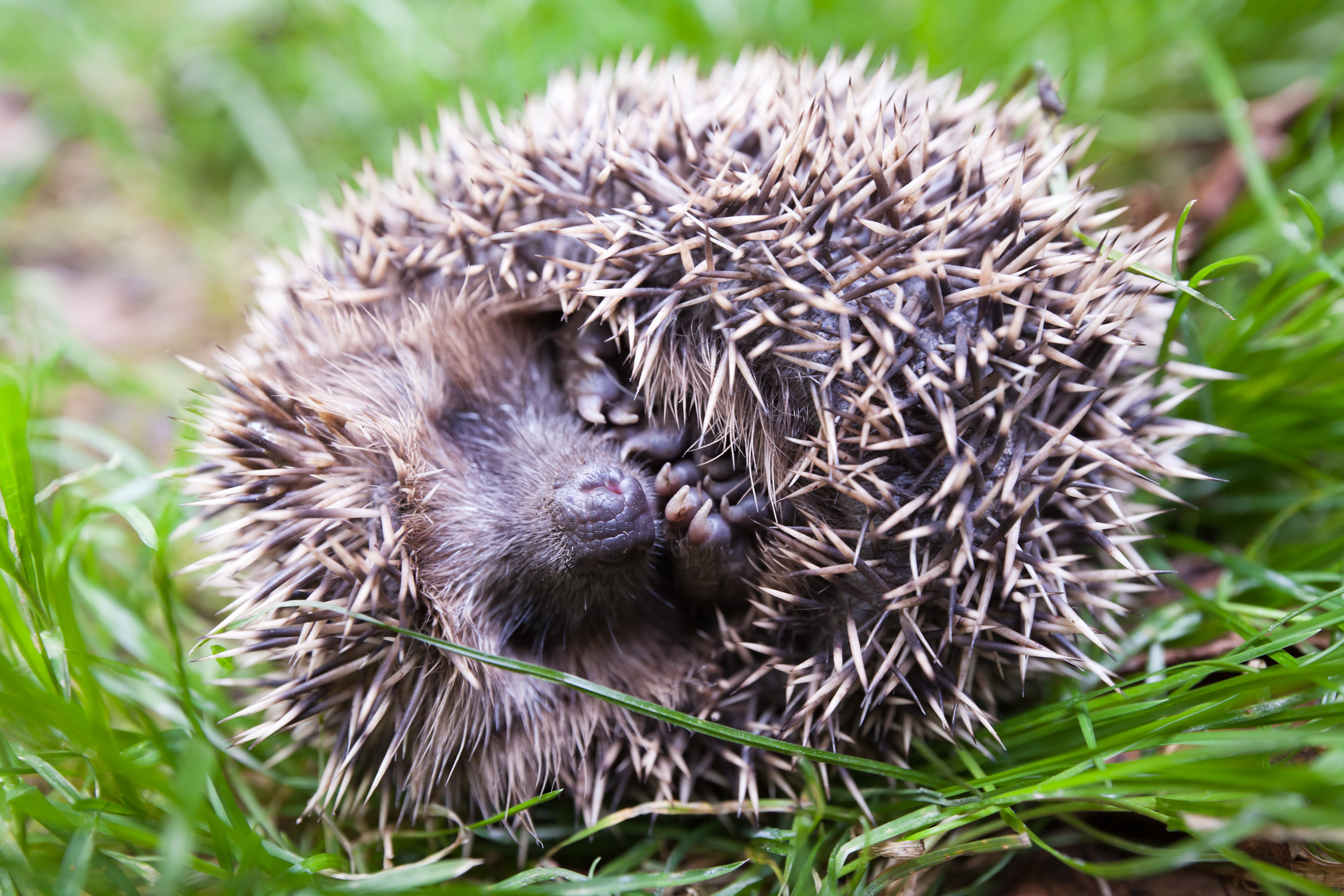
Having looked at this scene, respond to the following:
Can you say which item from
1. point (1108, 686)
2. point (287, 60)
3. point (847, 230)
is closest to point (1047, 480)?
point (1108, 686)

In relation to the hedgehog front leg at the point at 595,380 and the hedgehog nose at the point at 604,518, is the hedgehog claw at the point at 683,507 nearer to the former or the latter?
the hedgehog nose at the point at 604,518

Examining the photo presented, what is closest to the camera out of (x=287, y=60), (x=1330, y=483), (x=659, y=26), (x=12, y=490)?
(x=12, y=490)

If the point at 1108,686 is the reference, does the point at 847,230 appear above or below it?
above

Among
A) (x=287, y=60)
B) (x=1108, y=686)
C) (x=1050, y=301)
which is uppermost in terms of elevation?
(x=287, y=60)

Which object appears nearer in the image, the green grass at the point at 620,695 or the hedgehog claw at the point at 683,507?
the green grass at the point at 620,695

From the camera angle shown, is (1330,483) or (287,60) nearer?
(1330,483)

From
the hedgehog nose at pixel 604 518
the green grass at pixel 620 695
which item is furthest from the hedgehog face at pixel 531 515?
the green grass at pixel 620 695

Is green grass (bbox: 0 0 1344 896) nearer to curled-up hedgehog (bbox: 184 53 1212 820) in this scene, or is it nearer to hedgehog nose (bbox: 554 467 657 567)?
curled-up hedgehog (bbox: 184 53 1212 820)

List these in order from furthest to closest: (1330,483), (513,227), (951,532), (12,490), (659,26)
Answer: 1. (659,26)
2. (1330,483)
3. (513,227)
4. (12,490)
5. (951,532)

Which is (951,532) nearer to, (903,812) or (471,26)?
(903,812)
